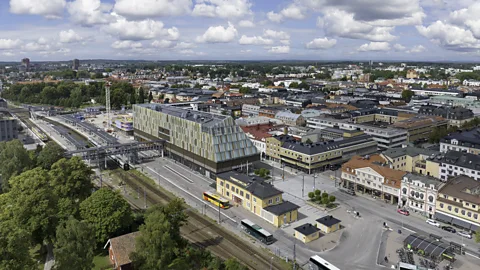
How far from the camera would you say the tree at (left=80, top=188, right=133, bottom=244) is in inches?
1529

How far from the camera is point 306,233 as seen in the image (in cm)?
4244

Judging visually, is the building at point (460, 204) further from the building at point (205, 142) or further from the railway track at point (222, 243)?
the building at point (205, 142)

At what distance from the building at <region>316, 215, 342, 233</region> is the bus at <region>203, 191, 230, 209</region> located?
13.0 m

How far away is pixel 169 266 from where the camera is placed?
34.3m

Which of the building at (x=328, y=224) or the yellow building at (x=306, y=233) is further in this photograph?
the building at (x=328, y=224)

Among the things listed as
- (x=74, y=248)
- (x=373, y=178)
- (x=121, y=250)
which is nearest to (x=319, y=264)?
(x=121, y=250)

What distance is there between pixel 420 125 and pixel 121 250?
8038 centimetres

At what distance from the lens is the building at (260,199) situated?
154 feet

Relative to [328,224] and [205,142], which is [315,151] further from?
[328,224]

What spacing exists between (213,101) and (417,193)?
9608 centimetres

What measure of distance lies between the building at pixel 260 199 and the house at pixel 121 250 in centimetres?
1709

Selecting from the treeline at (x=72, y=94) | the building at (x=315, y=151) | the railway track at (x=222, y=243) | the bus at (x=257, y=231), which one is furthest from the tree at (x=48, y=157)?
the treeline at (x=72, y=94)

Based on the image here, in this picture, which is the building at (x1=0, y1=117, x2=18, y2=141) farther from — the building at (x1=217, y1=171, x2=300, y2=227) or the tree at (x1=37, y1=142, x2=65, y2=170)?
the building at (x1=217, y1=171, x2=300, y2=227)

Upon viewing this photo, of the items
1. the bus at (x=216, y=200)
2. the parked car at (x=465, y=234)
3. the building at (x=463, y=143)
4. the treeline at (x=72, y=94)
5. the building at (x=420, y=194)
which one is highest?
the treeline at (x=72, y=94)
